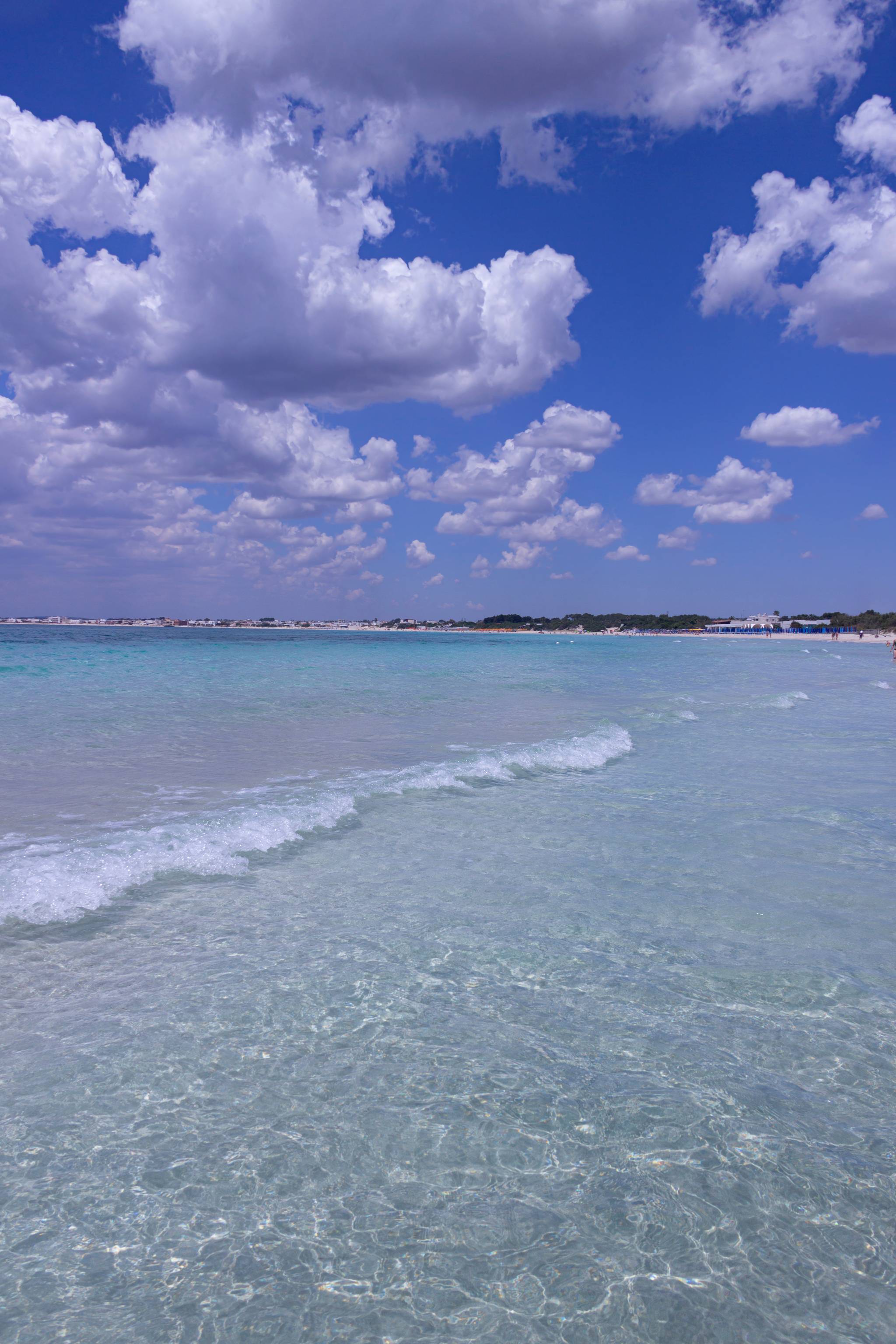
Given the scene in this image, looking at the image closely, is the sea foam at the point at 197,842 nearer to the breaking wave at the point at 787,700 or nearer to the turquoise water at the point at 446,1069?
the turquoise water at the point at 446,1069

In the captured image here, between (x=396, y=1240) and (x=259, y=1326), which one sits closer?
(x=259, y=1326)

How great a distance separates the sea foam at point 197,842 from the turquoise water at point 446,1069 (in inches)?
2.4

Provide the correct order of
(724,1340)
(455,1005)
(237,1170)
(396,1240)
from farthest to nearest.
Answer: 1. (455,1005)
2. (237,1170)
3. (396,1240)
4. (724,1340)

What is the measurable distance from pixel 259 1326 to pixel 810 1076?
3.58 metres

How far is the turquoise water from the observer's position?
3.22 meters

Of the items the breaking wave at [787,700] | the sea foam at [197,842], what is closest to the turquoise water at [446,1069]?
the sea foam at [197,842]

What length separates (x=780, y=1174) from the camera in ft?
12.7

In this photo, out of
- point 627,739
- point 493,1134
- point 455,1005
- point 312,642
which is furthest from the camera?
point 312,642

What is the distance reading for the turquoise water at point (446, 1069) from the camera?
322cm

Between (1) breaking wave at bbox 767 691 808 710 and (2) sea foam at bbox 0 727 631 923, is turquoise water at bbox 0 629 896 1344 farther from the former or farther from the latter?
(1) breaking wave at bbox 767 691 808 710

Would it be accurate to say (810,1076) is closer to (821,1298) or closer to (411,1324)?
(821,1298)


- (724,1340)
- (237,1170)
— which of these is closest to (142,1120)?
(237,1170)

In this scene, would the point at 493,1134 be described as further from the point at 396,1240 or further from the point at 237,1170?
the point at 237,1170

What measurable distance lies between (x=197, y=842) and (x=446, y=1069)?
19.1 feet
